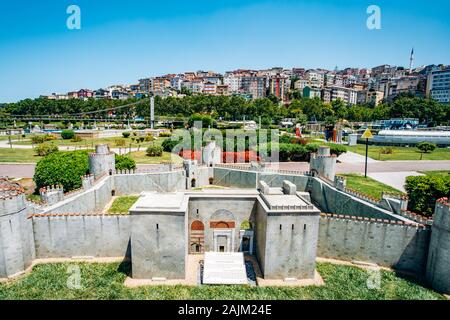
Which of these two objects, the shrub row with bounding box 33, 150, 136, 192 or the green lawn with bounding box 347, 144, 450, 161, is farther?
the green lawn with bounding box 347, 144, 450, 161

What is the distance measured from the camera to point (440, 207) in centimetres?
1456

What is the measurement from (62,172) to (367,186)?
31.3 m

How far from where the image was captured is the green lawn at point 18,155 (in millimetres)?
45281

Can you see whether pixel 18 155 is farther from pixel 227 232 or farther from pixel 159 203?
pixel 227 232

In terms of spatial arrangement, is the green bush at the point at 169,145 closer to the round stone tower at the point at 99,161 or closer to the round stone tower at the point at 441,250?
the round stone tower at the point at 99,161

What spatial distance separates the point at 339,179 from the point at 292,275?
1168 cm

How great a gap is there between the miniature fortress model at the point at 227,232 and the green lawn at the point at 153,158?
906 inches

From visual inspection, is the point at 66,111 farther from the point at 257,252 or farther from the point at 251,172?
the point at 257,252

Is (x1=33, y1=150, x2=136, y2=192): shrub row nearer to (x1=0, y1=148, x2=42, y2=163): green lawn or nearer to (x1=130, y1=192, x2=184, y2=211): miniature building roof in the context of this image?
(x1=130, y1=192, x2=184, y2=211): miniature building roof

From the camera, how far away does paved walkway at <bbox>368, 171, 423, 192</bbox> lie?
32.8 metres

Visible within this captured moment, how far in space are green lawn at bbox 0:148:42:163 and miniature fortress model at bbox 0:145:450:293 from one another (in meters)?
31.0

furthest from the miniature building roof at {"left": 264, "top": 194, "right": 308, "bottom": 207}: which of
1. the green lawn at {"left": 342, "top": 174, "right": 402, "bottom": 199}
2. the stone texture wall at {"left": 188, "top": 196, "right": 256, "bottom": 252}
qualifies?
the green lawn at {"left": 342, "top": 174, "right": 402, "bottom": 199}
